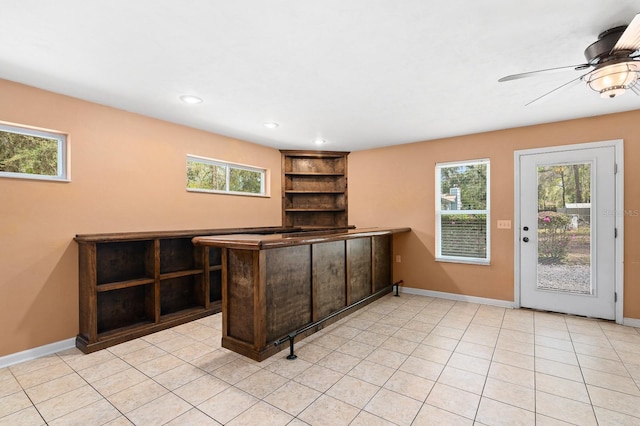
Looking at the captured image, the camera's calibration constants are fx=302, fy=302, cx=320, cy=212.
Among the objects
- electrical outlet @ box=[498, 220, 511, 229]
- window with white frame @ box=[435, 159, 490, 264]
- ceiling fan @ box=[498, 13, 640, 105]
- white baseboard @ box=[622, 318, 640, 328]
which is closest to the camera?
ceiling fan @ box=[498, 13, 640, 105]

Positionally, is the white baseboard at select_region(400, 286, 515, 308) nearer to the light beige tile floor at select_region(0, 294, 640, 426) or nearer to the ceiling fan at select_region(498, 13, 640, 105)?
the light beige tile floor at select_region(0, 294, 640, 426)

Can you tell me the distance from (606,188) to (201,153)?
5.04 meters

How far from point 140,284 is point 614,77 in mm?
4448

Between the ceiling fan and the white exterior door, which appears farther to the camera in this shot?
the white exterior door

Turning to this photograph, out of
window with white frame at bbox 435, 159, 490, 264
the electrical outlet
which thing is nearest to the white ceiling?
window with white frame at bbox 435, 159, 490, 264

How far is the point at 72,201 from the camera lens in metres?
2.98

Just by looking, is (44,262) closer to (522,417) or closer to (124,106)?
(124,106)

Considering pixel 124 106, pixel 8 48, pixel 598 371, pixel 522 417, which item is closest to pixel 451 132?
pixel 598 371

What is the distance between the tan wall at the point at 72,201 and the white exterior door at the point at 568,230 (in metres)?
4.42

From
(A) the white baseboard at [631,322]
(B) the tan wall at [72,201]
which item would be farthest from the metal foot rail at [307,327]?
(A) the white baseboard at [631,322]

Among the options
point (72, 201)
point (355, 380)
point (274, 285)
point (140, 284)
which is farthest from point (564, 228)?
point (72, 201)

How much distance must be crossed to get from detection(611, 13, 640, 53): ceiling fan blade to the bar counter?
96.3 inches

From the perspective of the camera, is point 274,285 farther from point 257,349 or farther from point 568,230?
point 568,230

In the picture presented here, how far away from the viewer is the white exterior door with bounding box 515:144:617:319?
11.6 ft
